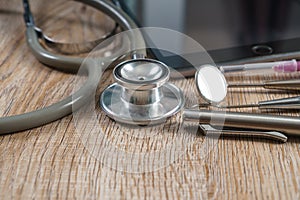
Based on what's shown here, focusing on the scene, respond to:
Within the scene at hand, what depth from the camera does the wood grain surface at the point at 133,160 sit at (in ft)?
1.69

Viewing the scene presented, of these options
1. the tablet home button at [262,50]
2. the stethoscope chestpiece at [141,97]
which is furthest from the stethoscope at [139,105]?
the tablet home button at [262,50]

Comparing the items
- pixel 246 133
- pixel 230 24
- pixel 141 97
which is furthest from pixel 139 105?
pixel 230 24

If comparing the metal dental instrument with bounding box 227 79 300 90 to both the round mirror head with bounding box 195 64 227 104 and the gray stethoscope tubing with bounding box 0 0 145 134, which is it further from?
the gray stethoscope tubing with bounding box 0 0 145 134

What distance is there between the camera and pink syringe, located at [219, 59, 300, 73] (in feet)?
2.29

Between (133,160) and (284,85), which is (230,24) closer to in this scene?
(284,85)

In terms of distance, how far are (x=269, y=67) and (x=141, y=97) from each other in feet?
0.66

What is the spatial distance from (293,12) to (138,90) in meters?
0.40

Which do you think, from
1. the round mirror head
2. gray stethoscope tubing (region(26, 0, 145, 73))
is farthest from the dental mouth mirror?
gray stethoscope tubing (region(26, 0, 145, 73))

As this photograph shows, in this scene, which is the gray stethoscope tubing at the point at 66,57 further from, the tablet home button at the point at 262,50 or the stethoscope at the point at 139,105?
the tablet home button at the point at 262,50

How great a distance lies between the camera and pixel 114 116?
617 millimetres

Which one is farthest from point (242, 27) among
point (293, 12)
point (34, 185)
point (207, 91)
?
point (34, 185)

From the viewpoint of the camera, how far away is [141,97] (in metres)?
0.62

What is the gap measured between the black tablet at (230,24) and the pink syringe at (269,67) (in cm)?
1

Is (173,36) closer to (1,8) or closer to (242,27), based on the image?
(242,27)
